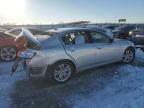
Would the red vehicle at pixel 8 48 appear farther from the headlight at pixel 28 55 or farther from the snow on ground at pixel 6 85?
the headlight at pixel 28 55

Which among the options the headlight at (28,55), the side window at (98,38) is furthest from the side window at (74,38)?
the headlight at (28,55)

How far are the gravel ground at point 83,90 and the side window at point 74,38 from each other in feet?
3.65

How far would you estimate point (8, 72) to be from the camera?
863 cm

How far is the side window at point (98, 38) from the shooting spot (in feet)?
26.0

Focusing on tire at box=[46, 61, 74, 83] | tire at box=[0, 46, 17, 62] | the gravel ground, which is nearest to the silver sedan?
tire at box=[46, 61, 74, 83]

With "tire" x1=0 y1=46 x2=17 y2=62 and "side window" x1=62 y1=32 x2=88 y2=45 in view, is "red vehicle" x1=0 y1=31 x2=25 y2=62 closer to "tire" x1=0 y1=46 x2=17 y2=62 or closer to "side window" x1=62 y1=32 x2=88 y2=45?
"tire" x1=0 y1=46 x2=17 y2=62

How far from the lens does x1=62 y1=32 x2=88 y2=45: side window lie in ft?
24.1

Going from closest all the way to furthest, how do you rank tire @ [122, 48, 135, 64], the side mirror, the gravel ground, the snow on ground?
the gravel ground → the snow on ground → the side mirror → tire @ [122, 48, 135, 64]

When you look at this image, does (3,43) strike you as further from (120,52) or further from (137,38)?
(137,38)

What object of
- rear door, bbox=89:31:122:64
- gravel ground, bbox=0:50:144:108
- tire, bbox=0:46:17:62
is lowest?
gravel ground, bbox=0:50:144:108

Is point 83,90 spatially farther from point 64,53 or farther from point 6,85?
point 6,85

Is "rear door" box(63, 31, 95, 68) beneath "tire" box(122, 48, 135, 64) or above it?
above

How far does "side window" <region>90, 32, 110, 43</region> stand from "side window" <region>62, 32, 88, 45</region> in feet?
0.93

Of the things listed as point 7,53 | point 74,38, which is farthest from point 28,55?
point 7,53
